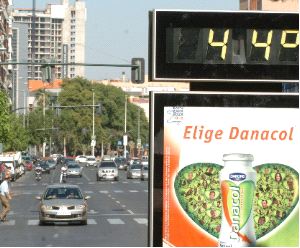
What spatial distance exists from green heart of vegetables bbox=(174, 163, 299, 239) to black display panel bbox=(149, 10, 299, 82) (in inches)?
48.4

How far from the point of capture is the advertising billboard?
14.5 m

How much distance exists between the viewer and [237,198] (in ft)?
47.2

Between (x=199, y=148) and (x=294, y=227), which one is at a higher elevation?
(x=199, y=148)

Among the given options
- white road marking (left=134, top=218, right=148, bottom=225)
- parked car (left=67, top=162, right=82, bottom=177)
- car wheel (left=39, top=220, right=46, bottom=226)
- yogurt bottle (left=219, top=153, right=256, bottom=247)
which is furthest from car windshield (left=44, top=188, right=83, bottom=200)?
parked car (left=67, top=162, right=82, bottom=177)

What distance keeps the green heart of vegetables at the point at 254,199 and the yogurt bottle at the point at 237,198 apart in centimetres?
6

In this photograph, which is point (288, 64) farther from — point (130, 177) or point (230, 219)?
point (130, 177)

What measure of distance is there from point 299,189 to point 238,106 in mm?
1330

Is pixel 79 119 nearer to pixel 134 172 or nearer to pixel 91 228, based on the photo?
pixel 134 172

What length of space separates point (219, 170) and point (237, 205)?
50 centimetres

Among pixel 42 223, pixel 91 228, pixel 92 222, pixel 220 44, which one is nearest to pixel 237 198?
pixel 220 44

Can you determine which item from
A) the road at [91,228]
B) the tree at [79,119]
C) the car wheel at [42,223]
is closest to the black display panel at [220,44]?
the road at [91,228]

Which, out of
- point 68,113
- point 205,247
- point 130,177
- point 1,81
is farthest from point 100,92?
point 205,247

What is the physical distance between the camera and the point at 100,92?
19562 centimetres

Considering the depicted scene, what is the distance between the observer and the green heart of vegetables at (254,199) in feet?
47.6
